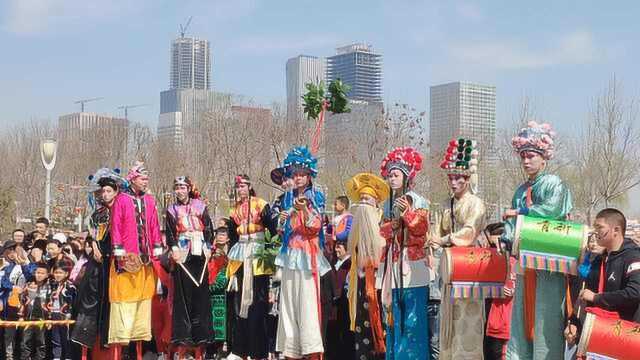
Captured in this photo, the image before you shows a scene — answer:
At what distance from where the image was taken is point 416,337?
784cm

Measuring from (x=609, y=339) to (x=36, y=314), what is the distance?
23.2ft

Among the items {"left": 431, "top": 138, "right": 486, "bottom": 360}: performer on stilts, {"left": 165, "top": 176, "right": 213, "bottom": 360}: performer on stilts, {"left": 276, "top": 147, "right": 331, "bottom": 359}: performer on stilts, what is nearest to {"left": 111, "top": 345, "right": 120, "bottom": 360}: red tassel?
{"left": 165, "top": 176, "right": 213, "bottom": 360}: performer on stilts

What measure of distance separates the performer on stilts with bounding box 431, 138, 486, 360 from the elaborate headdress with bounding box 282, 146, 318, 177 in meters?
1.52

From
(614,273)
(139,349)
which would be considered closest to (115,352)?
(139,349)

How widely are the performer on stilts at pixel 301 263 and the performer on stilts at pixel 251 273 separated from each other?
3.02ft

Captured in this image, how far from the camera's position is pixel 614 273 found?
6.09 metres

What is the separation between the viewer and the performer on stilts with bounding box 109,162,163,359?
8.97m

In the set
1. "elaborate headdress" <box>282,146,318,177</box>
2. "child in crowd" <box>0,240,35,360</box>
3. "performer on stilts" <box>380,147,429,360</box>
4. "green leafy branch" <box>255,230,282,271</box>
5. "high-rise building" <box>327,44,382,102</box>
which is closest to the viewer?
"performer on stilts" <box>380,147,429,360</box>

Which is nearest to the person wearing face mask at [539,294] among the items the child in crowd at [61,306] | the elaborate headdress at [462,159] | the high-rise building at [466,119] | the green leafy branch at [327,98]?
the elaborate headdress at [462,159]

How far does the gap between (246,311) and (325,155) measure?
23.9 m

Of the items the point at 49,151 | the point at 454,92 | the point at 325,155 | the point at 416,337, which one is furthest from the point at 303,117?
the point at 416,337

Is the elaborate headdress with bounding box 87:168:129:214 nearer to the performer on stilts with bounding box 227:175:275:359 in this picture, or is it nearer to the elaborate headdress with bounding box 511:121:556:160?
the performer on stilts with bounding box 227:175:275:359

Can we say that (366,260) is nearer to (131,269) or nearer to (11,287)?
(131,269)

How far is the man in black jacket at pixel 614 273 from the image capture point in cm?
596
